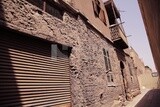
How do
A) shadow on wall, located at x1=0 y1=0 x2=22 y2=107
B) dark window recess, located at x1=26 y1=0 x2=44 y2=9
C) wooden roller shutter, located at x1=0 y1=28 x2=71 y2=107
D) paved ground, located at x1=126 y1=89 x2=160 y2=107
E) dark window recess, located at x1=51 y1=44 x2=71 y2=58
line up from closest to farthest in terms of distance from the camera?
1. shadow on wall, located at x1=0 y1=0 x2=22 y2=107
2. wooden roller shutter, located at x1=0 y1=28 x2=71 y2=107
3. dark window recess, located at x1=26 y1=0 x2=44 y2=9
4. dark window recess, located at x1=51 y1=44 x2=71 y2=58
5. paved ground, located at x1=126 y1=89 x2=160 y2=107

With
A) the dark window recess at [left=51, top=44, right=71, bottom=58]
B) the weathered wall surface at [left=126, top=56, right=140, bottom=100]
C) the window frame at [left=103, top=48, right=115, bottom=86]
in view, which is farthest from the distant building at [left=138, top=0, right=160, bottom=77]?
the weathered wall surface at [left=126, top=56, right=140, bottom=100]

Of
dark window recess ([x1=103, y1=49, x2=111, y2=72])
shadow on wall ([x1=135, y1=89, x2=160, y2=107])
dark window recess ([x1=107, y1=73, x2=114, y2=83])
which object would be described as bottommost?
shadow on wall ([x1=135, y1=89, x2=160, y2=107])

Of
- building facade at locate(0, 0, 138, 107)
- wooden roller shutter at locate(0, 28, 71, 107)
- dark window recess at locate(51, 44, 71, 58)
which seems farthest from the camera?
dark window recess at locate(51, 44, 71, 58)

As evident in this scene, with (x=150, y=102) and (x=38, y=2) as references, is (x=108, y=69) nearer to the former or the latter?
(x=150, y=102)

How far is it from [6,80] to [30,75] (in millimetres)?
774

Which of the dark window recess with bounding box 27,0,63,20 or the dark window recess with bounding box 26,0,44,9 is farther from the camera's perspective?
the dark window recess with bounding box 27,0,63,20

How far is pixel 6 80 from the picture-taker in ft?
13.1

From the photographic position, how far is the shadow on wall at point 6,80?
3.88m

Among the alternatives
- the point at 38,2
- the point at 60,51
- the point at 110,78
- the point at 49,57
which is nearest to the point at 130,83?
the point at 110,78

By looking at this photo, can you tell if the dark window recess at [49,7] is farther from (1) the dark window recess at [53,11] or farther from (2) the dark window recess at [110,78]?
(2) the dark window recess at [110,78]

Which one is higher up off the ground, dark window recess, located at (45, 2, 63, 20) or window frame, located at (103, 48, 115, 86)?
dark window recess, located at (45, 2, 63, 20)

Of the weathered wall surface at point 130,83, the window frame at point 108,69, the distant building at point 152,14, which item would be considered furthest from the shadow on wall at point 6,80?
the weathered wall surface at point 130,83

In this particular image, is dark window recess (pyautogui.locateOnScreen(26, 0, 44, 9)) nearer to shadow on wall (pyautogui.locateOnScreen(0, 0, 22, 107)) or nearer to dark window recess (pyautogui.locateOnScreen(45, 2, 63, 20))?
dark window recess (pyautogui.locateOnScreen(45, 2, 63, 20))

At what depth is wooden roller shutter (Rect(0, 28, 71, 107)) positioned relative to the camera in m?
4.06
